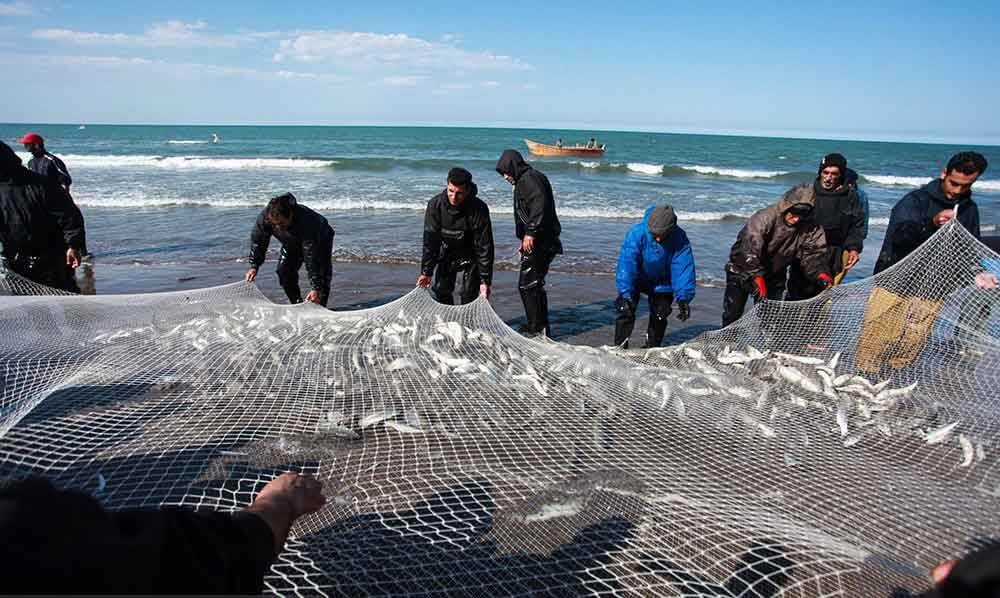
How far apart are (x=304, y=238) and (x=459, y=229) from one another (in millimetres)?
2052

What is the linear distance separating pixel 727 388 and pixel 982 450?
169 cm

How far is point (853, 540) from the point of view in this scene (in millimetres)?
2781

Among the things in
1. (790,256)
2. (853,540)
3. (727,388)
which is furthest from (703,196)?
Result: (853,540)

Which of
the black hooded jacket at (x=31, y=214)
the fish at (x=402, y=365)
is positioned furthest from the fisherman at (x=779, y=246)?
the black hooded jacket at (x=31, y=214)

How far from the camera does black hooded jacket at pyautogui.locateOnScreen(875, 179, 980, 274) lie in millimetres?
5461

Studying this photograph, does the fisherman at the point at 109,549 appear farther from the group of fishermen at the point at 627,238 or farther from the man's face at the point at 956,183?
the man's face at the point at 956,183

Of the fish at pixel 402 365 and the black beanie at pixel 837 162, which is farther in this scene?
the black beanie at pixel 837 162

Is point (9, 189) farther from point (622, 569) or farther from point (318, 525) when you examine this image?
point (622, 569)

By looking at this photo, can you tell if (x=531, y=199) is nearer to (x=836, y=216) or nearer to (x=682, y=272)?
(x=682, y=272)

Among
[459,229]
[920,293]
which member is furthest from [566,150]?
[920,293]

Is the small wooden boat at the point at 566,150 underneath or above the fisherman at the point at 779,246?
above

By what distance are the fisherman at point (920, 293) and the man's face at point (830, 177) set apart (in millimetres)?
952

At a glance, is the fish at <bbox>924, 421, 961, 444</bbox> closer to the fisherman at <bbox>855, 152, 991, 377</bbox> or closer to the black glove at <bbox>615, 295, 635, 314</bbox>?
the fisherman at <bbox>855, 152, 991, 377</bbox>

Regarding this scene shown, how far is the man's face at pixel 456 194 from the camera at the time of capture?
249 inches
